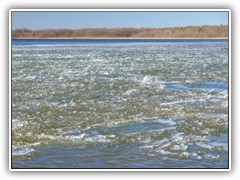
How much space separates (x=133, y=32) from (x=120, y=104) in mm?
658

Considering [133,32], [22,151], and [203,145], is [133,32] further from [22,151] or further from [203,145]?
[22,151]

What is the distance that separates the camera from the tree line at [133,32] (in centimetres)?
401

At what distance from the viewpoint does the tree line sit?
4.01m

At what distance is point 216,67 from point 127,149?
1.06 meters

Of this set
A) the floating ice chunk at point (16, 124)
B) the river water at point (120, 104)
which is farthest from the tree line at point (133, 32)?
the floating ice chunk at point (16, 124)

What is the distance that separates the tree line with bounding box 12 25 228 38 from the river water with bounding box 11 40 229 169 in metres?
0.06

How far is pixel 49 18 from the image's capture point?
3.98 m

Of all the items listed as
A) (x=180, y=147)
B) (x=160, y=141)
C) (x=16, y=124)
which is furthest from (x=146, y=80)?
(x=16, y=124)

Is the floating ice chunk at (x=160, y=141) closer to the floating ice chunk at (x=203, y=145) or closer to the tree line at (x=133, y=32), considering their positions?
the floating ice chunk at (x=203, y=145)

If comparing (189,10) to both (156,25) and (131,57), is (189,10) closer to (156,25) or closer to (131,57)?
(156,25)

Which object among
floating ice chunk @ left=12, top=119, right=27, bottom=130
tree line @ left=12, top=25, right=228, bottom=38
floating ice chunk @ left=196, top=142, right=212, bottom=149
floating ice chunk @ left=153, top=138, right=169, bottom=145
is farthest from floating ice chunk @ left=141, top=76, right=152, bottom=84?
floating ice chunk @ left=12, top=119, right=27, bottom=130

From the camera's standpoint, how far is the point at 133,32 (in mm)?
4133

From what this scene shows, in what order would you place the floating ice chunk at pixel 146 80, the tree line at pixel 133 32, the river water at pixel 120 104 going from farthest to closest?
the floating ice chunk at pixel 146 80, the tree line at pixel 133 32, the river water at pixel 120 104

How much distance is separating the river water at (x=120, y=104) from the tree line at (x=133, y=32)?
0.06 meters
